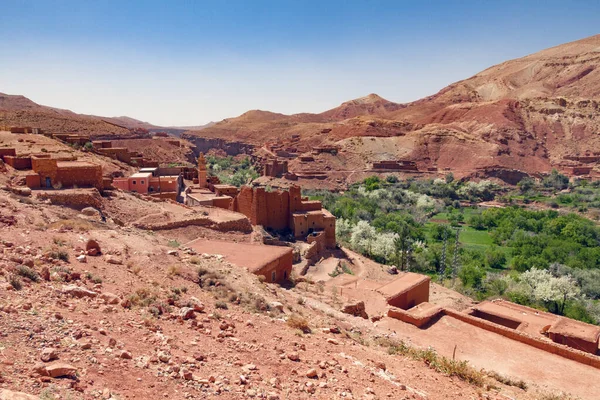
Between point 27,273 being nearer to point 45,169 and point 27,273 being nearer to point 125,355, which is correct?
point 125,355

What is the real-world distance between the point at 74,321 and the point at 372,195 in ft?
143

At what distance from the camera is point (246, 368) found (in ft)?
16.2

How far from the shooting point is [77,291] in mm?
5688

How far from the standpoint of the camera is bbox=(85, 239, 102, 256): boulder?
24.6ft

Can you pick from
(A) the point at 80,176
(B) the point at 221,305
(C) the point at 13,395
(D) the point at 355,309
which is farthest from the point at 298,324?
(A) the point at 80,176

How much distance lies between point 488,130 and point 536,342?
224 ft

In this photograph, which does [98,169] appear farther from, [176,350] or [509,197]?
[509,197]

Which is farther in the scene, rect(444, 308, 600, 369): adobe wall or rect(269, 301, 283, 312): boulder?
rect(444, 308, 600, 369): adobe wall

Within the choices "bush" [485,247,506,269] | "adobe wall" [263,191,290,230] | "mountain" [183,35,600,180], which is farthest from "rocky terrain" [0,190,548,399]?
"mountain" [183,35,600,180]

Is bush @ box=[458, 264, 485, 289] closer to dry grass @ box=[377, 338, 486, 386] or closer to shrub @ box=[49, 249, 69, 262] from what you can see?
dry grass @ box=[377, 338, 486, 386]

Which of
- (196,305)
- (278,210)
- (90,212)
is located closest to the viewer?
(196,305)

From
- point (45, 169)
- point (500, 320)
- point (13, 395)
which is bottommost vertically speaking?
point (500, 320)

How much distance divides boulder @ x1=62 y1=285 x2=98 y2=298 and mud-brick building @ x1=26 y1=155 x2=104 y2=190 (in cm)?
1004

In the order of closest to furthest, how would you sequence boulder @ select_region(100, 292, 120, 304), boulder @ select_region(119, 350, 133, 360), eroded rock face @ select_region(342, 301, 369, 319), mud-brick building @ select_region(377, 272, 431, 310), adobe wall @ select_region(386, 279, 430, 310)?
boulder @ select_region(119, 350, 133, 360)
boulder @ select_region(100, 292, 120, 304)
eroded rock face @ select_region(342, 301, 369, 319)
adobe wall @ select_region(386, 279, 430, 310)
mud-brick building @ select_region(377, 272, 431, 310)
